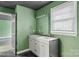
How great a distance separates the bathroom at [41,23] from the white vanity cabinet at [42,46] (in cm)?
4

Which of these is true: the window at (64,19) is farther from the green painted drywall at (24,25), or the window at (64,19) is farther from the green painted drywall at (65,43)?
the green painted drywall at (24,25)

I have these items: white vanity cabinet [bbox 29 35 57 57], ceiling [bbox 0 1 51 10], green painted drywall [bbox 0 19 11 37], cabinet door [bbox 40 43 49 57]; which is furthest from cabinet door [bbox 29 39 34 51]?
ceiling [bbox 0 1 51 10]

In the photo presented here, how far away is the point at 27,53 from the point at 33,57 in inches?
3.9

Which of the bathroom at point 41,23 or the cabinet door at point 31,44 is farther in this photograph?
the cabinet door at point 31,44

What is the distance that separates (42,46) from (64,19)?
0.47 m

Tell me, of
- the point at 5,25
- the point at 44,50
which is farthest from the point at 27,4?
the point at 44,50

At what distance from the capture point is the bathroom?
3.27ft

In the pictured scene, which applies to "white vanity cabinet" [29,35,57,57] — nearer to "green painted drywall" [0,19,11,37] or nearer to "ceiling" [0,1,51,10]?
"green painted drywall" [0,19,11,37]

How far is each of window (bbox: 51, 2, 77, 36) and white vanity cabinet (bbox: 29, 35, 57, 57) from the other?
16 centimetres

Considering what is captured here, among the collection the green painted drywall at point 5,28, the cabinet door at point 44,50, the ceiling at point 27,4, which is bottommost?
the cabinet door at point 44,50

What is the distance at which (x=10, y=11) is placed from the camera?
1.03 m

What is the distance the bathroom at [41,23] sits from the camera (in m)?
1.00

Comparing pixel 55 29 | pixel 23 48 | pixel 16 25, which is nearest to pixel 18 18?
pixel 16 25

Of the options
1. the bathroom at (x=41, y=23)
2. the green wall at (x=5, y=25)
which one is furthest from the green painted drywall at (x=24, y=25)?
the green wall at (x=5, y=25)
